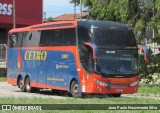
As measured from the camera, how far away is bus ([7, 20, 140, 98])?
21500 mm

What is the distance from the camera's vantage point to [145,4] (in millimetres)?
36688

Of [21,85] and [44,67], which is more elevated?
[44,67]

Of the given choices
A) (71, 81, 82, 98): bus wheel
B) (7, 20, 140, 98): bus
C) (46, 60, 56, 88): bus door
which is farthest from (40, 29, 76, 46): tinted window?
(71, 81, 82, 98): bus wheel

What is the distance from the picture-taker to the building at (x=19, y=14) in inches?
2438

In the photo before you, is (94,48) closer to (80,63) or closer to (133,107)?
(80,63)

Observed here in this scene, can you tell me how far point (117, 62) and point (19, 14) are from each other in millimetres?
44154

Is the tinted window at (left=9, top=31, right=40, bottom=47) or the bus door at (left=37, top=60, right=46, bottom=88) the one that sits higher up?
the tinted window at (left=9, top=31, right=40, bottom=47)

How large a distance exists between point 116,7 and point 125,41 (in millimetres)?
15389

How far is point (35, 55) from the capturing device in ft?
86.4

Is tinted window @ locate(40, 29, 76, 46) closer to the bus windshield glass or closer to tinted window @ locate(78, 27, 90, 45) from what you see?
tinted window @ locate(78, 27, 90, 45)

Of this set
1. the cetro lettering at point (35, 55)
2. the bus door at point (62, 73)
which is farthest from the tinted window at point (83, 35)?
the cetro lettering at point (35, 55)

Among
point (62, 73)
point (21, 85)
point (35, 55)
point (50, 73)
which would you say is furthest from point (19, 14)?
point (62, 73)

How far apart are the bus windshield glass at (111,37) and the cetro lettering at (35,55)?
427 cm

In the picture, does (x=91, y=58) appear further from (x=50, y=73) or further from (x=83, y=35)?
(x=50, y=73)
